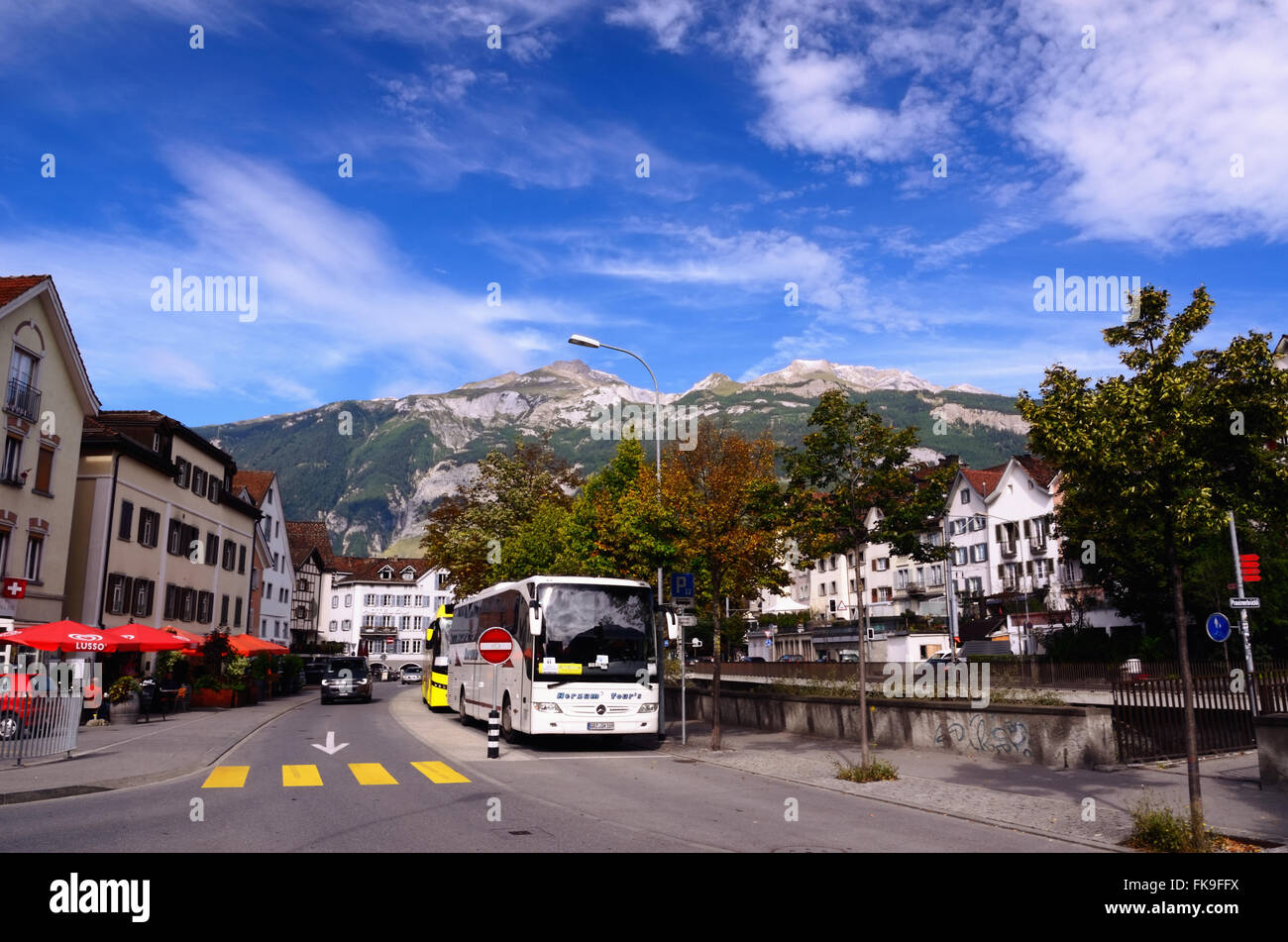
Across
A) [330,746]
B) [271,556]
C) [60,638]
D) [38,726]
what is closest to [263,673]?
[60,638]

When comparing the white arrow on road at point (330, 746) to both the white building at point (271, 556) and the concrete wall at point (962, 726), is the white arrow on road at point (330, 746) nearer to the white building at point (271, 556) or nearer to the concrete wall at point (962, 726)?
the concrete wall at point (962, 726)

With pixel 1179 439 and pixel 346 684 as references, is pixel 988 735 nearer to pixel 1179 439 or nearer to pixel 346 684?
pixel 1179 439

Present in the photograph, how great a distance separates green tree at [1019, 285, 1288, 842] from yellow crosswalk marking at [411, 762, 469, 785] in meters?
9.97

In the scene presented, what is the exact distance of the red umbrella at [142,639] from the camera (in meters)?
25.9

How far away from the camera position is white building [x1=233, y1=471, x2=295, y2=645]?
60375 millimetres

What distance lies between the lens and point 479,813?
1079cm

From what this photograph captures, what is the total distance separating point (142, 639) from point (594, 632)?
14.9 meters
